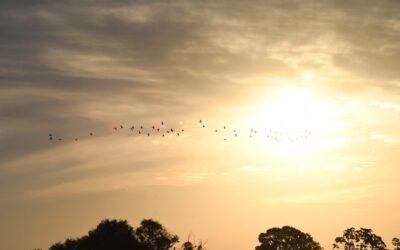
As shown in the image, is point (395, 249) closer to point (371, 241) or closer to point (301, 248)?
point (371, 241)

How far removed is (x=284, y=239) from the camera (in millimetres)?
147250

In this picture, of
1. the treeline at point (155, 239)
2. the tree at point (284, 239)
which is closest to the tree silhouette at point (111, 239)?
the treeline at point (155, 239)

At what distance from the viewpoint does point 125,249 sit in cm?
9069

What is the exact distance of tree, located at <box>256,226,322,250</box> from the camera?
14738 cm

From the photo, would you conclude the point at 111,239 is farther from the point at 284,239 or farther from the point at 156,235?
the point at 284,239

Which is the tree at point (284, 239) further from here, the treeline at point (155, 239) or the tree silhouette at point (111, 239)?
the tree silhouette at point (111, 239)

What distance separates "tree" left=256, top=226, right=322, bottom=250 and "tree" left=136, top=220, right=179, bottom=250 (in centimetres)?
3421

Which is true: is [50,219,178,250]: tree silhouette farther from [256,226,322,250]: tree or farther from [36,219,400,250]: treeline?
[256,226,322,250]: tree

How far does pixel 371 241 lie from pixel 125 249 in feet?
276

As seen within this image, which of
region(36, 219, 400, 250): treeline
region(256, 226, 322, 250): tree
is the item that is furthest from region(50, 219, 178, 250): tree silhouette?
region(256, 226, 322, 250): tree

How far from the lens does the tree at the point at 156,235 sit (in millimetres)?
121588

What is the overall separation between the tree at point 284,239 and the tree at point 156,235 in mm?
34206

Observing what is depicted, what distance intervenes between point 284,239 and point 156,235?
140 ft

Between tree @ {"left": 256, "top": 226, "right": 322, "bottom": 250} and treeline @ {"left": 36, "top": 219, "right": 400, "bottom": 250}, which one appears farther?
tree @ {"left": 256, "top": 226, "right": 322, "bottom": 250}
